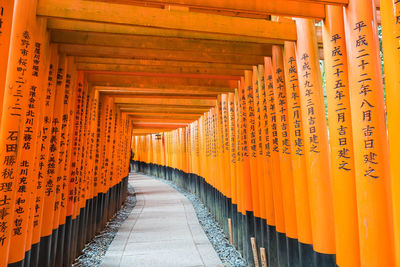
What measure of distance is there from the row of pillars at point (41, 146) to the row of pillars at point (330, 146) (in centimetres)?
307

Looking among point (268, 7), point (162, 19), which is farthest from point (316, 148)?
point (162, 19)

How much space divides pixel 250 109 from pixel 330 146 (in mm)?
2360

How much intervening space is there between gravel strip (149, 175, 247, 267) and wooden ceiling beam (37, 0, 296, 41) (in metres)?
4.26

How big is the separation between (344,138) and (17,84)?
331 cm

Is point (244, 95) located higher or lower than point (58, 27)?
lower

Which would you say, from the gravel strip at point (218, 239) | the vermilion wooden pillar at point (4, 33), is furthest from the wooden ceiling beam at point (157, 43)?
the gravel strip at point (218, 239)

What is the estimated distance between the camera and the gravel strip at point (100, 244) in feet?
16.7

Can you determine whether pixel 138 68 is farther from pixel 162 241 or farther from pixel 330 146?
pixel 162 241

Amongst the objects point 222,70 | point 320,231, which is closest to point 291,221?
point 320,231

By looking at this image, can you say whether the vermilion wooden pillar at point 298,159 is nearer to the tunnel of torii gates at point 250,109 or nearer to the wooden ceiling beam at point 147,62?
the tunnel of torii gates at point 250,109

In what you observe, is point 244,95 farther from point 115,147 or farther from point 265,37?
point 115,147

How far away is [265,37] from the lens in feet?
10.6

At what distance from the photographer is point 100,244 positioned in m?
6.11

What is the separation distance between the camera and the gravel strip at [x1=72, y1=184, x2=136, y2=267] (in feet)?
16.7
